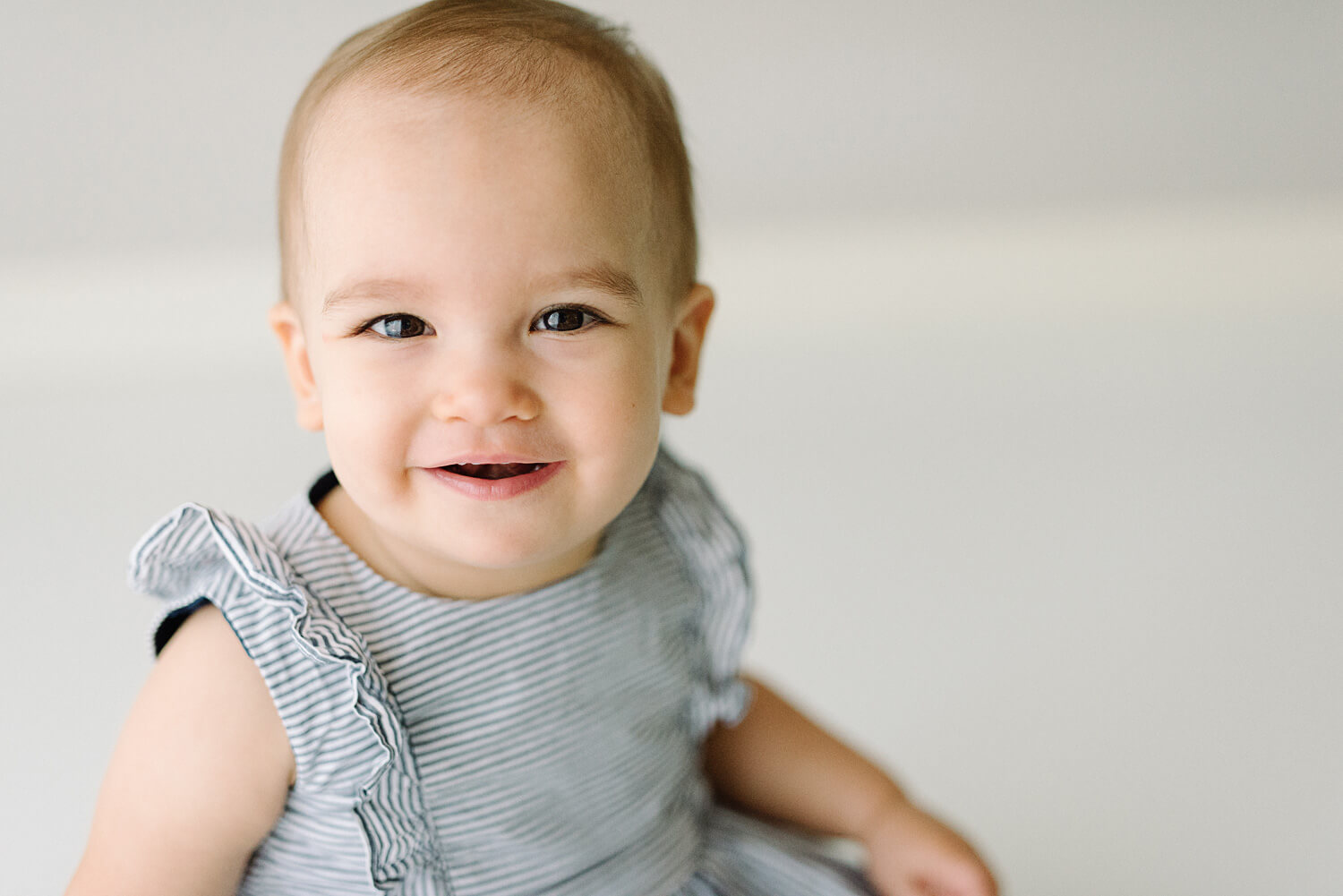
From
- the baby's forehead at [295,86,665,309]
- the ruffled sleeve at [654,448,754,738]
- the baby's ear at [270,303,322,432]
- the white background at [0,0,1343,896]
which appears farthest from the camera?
the white background at [0,0,1343,896]

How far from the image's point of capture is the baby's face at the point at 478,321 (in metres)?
0.62

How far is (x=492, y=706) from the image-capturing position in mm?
713

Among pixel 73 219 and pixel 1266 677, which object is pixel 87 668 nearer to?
pixel 73 219

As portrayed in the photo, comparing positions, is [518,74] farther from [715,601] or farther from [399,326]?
[715,601]

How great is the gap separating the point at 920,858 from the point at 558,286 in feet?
1.37

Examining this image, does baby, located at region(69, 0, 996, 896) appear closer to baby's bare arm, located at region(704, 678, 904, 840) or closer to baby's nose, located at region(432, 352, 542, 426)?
baby's nose, located at region(432, 352, 542, 426)

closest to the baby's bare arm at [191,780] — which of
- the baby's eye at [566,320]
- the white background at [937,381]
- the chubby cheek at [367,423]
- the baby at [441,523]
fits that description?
the baby at [441,523]

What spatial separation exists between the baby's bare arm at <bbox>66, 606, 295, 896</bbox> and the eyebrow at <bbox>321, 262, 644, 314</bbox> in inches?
6.7

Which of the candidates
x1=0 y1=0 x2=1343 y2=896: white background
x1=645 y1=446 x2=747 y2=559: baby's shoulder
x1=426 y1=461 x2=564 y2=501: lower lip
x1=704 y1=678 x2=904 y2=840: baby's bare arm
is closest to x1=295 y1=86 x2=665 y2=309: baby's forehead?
x1=426 y1=461 x2=564 y2=501: lower lip

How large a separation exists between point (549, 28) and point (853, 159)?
3.77 ft

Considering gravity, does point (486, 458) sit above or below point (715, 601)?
above

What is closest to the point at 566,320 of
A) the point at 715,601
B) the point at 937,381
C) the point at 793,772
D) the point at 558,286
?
the point at 558,286

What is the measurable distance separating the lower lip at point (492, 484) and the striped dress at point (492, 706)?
8 cm

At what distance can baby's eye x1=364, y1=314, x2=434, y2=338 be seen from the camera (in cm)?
64
